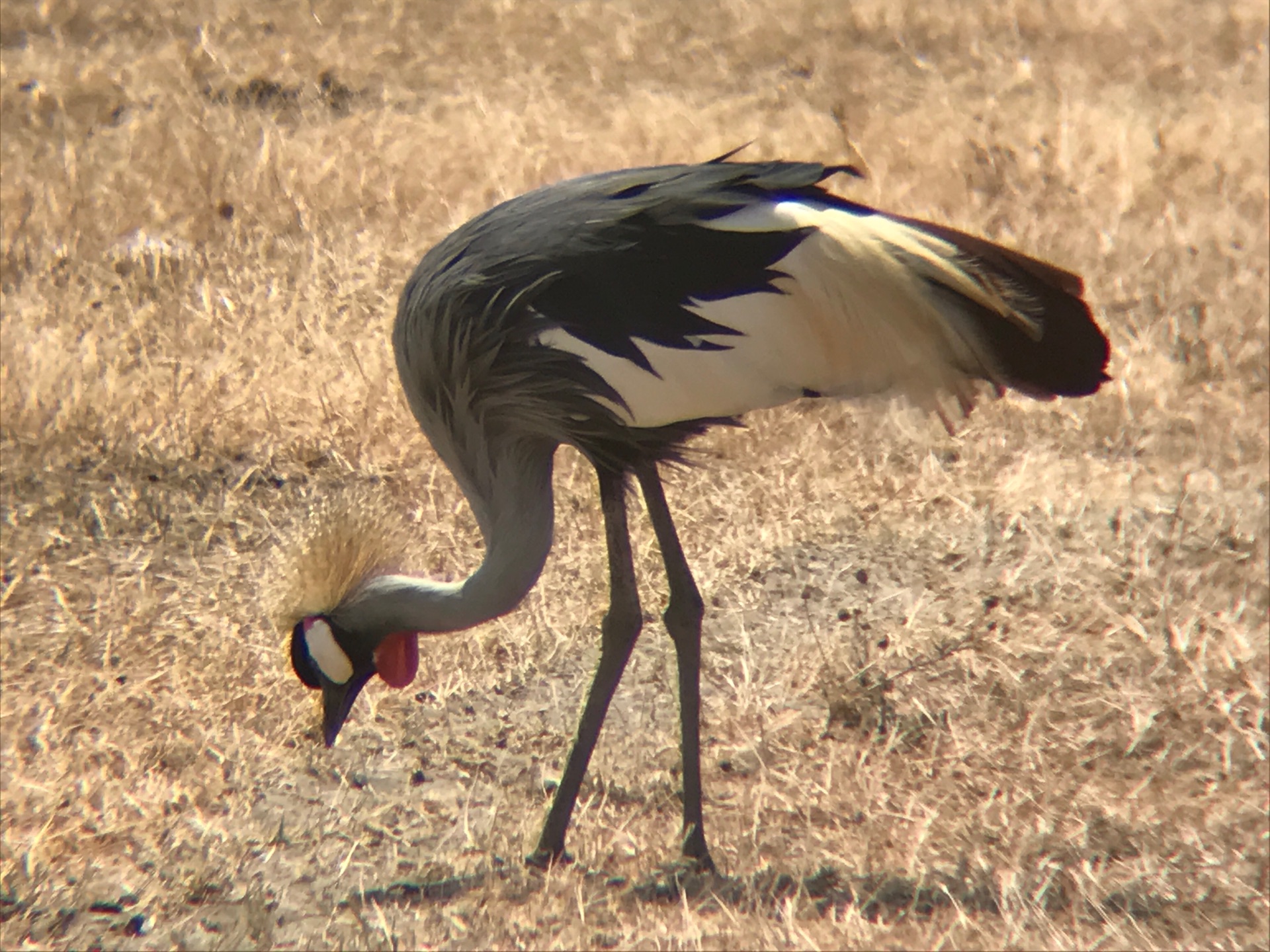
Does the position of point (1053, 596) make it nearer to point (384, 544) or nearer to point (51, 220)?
point (384, 544)

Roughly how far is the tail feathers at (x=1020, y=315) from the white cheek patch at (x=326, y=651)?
136cm

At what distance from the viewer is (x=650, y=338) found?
246 cm

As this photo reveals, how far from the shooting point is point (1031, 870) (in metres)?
2.63

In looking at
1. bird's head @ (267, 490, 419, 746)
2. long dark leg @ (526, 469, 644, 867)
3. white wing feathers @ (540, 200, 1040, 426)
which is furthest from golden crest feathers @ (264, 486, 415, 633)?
white wing feathers @ (540, 200, 1040, 426)

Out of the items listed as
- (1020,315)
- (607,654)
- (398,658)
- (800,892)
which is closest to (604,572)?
(607,654)

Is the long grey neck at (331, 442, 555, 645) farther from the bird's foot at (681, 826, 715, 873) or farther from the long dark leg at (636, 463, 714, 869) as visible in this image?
the bird's foot at (681, 826, 715, 873)

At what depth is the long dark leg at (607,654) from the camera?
2711 mm

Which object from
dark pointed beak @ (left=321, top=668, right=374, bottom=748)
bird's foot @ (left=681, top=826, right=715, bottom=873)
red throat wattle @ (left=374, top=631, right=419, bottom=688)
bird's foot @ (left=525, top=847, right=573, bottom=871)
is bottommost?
bird's foot @ (left=525, top=847, right=573, bottom=871)

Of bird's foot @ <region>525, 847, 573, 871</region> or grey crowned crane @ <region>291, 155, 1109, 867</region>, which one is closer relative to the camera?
grey crowned crane @ <region>291, 155, 1109, 867</region>

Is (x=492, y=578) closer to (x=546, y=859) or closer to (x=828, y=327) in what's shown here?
(x=546, y=859)

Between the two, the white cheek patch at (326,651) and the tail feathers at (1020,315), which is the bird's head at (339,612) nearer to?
the white cheek patch at (326,651)

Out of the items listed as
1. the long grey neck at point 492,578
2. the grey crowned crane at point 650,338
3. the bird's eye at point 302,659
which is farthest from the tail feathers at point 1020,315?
the bird's eye at point 302,659

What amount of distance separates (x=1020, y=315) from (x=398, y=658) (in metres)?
1.43

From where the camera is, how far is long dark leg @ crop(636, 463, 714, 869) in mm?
2691
